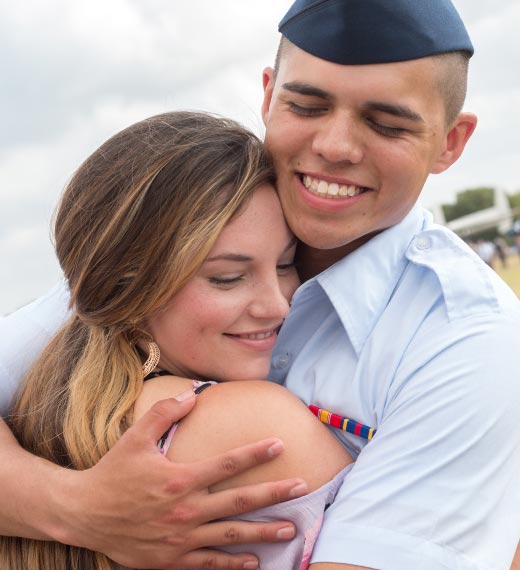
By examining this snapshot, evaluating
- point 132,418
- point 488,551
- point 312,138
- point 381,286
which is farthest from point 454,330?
point 132,418

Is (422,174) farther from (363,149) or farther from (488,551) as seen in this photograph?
(488,551)

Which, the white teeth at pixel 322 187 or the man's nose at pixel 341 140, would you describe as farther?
the white teeth at pixel 322 187

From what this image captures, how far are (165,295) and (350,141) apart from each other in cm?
88

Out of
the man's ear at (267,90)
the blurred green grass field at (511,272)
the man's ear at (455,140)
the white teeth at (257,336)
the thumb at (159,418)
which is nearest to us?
the thumb at (159,418)

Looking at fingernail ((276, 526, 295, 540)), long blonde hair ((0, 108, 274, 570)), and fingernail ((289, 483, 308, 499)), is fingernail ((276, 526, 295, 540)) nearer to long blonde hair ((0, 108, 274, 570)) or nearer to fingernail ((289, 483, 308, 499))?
fingernail ((289, 483, 308, 499))

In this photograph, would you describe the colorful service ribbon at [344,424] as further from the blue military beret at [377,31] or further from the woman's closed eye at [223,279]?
the blue military beret at [377,31]

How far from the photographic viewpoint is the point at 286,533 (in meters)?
2.50

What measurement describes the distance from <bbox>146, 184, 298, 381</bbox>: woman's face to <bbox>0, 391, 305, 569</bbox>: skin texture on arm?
36 centimetres

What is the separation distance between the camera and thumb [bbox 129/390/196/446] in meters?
Result: 2.52

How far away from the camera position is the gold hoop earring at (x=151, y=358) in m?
2.92

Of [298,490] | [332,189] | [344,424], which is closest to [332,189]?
[332,189]

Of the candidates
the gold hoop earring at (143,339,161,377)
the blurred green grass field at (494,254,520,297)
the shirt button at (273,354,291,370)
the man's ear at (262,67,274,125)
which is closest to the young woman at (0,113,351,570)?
the gold hoop earring at (143,339,161,377)

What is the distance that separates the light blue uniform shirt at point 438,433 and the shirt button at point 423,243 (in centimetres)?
13

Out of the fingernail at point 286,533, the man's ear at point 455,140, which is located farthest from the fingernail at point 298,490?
the man's ear at point 455,140
